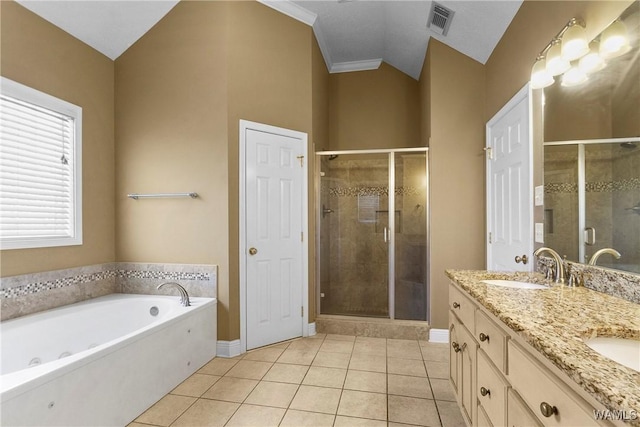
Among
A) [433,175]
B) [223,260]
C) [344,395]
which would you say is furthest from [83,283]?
[433,175]

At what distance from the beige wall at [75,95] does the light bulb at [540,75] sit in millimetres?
3487

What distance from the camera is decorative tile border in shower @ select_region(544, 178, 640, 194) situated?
1173mm

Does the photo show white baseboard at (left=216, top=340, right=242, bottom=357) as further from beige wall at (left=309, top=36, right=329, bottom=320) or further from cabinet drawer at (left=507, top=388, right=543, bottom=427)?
cabinet drawer at (left=507, top=388, right=543, bottom=427)

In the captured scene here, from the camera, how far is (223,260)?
2.60 meters

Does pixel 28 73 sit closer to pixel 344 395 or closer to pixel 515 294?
pixel 344 395

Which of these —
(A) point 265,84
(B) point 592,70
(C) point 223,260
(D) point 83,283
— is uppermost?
(A) point 265,84

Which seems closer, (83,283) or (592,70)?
(592,70)

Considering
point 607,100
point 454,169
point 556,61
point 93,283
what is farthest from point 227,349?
point 556,61

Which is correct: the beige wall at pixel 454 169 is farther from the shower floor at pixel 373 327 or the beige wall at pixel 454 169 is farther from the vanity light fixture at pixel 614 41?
the vanity light fixture at pixel 614 41

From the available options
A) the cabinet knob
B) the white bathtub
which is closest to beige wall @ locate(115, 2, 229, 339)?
the white bathtub

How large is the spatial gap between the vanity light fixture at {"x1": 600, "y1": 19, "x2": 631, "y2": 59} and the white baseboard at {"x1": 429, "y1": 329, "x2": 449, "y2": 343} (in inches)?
97.4

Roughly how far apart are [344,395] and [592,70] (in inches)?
90.3

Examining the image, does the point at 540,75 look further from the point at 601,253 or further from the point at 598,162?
the point at 601,253

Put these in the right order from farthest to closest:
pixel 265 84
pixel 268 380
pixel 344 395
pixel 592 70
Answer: pixel 265 84 < pixel 268 380 < pixel 344 395 < pixel 592 70
